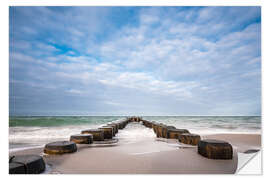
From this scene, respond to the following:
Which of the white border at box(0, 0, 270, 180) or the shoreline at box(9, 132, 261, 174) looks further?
the white border at box(0, 0, 270, 180)

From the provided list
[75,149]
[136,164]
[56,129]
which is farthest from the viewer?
[56,129]

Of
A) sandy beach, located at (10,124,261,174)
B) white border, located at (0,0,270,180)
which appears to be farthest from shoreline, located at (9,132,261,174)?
white border, located at (0,0,270,180)

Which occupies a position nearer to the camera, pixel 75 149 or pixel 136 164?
pixel 136 164

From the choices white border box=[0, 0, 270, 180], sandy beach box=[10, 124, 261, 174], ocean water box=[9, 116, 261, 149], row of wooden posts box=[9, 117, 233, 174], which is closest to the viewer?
row of wooden posts box=[9, 117, 233, 174]

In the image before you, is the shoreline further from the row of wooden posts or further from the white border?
the white border
